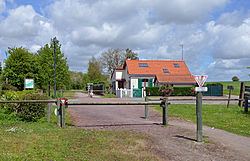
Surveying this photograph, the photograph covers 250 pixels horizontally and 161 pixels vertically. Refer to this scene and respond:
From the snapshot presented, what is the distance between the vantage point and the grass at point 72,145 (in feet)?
16.2

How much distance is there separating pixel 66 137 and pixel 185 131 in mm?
4067

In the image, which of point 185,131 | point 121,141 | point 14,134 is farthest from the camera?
point 185,131

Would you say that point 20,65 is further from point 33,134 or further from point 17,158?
point 17,158

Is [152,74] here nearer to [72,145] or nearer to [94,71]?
[94,71]

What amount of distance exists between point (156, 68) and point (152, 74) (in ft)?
8.10

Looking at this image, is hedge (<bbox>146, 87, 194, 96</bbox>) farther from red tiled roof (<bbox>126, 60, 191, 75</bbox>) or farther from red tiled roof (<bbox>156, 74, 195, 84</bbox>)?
red tiled roof (<bbox>126, 60, 191, 75</bbox>)

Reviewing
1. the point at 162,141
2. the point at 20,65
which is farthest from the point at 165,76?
the point at 162,141

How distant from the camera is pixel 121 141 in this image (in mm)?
6328

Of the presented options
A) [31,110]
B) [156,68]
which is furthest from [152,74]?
[31,110]

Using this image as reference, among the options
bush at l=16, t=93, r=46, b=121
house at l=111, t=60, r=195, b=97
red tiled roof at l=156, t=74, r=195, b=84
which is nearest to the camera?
bush at l=16, t=93, r=46, b=121

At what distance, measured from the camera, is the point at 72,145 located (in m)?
5.78

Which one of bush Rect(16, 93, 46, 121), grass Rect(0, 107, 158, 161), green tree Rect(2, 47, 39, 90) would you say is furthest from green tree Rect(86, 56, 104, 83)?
grass Rect(0, 107, 158, 161)

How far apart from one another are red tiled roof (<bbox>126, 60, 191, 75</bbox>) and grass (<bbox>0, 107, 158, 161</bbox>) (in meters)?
29.4

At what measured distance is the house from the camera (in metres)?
34.8
